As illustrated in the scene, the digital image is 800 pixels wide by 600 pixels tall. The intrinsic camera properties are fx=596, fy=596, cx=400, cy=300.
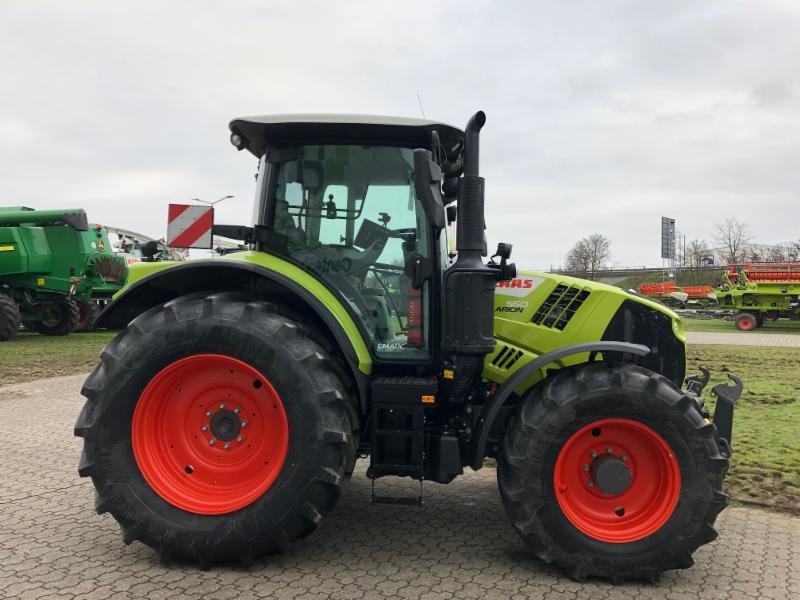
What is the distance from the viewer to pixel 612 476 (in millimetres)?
2965

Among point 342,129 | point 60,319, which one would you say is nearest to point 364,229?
point 342,129

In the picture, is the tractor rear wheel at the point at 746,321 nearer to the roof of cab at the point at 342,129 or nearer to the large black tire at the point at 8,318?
the roof of cab at the point at 342,129

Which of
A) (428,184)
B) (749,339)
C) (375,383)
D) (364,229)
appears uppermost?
(428,184)

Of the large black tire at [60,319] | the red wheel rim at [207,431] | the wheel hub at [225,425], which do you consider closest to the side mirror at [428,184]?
the red wheel rim at [207,431]

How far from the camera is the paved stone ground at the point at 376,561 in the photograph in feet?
8.97

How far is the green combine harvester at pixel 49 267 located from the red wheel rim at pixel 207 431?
12.7m

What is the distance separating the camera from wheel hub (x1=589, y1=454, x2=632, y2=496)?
9.73 feet

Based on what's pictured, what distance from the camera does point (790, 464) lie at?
4672 mm

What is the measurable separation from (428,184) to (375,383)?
1062 millimetres

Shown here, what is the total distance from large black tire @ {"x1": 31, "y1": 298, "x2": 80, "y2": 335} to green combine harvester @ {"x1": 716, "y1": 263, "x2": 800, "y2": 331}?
21151mm

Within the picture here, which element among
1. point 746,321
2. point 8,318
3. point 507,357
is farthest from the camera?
point 746,321

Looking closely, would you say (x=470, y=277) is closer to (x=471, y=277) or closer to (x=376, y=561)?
(x=471, y=277)

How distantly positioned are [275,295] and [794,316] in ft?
74.0

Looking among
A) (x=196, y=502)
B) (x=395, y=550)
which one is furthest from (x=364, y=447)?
(x=196, y=502)
